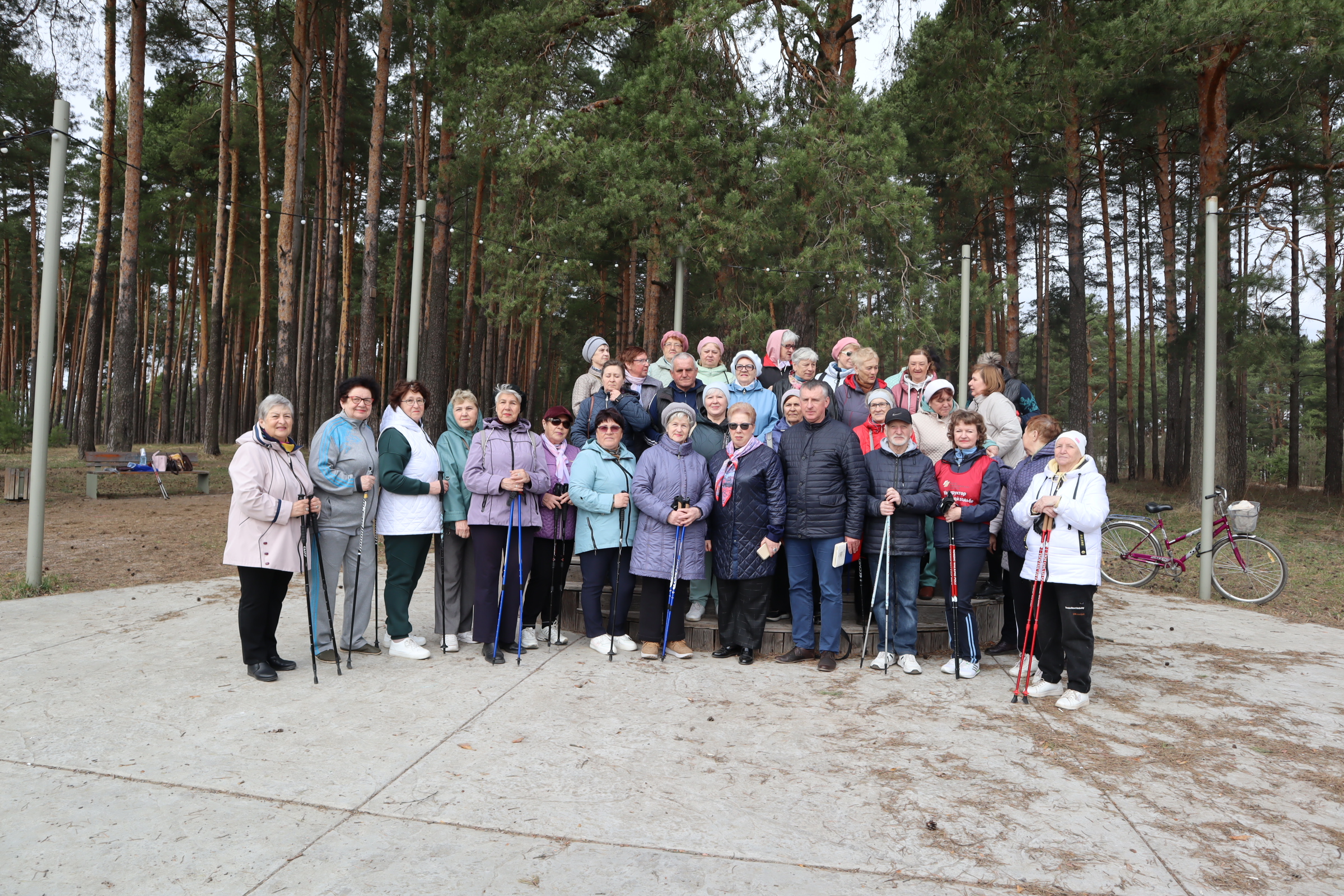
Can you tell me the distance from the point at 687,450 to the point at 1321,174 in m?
13.4

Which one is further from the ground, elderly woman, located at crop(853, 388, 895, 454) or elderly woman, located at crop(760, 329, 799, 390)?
elderly woman, located at crop(760, 329, 799, 390)

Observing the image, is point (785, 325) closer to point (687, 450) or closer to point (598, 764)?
point (687, 450)

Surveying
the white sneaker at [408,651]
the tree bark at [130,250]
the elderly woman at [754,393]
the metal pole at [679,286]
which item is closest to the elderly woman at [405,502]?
the white sneaker at [408,651]

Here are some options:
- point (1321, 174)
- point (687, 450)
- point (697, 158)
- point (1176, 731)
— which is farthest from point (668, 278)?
point (1176, 731)

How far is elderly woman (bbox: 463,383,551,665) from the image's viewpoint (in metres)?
5.52

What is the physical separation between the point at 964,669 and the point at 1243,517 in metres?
4.99

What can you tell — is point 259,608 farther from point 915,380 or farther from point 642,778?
point 915,380

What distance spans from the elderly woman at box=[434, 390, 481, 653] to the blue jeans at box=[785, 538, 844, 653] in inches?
85.0

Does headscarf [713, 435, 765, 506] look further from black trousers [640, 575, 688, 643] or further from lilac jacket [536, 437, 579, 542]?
lilac jacket [536, 437, 579, 542]

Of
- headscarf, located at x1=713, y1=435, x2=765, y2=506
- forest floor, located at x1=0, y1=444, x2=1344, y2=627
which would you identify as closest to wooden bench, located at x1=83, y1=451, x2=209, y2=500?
forest floor, located at x1=0, y1=444, x2=1344, y2=627

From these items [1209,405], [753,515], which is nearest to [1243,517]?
[1209,405]

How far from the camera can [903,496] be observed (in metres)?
5.45

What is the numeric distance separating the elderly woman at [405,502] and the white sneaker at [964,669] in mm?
3436

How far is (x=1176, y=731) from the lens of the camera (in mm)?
4406
